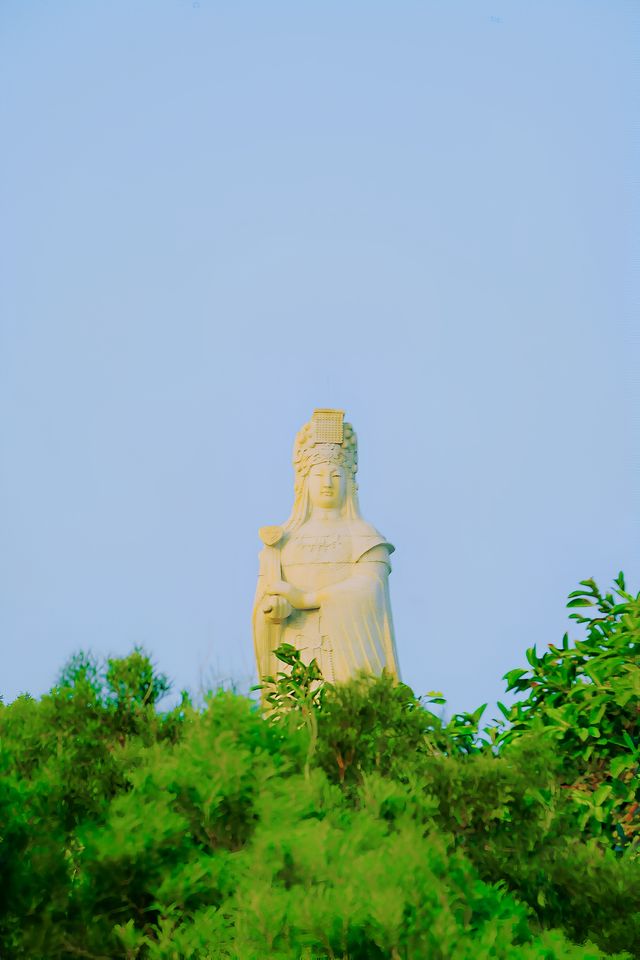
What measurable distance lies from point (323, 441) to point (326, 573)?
1.16 meters

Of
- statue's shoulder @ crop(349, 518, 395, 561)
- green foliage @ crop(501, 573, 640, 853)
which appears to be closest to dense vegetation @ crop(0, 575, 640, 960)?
green foliage @ crop(501, 573, 640, 853)

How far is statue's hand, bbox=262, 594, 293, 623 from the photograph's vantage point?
34.7 ft

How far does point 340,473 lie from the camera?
1124 centimetres

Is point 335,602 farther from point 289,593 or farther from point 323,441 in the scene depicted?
point 323,441

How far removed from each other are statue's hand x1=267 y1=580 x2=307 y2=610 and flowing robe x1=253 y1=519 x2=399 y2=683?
8 cm

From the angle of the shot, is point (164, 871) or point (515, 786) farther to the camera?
point (515, 786)

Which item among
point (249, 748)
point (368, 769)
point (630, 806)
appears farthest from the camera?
point (630, 806)

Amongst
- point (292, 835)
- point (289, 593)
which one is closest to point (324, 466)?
point (289, 593)

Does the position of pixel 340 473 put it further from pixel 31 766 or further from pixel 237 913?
pixel 237 913

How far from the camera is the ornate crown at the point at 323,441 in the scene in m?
11.2

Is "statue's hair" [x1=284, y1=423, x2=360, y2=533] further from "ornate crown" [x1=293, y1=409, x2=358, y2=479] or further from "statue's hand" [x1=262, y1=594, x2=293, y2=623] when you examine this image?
"statue's hand" [x1=262, y1=594, x2=293, y2=623]

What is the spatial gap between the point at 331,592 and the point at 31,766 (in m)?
5.16

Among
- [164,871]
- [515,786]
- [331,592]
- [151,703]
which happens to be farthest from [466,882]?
[331,592]

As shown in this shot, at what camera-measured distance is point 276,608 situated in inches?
416
